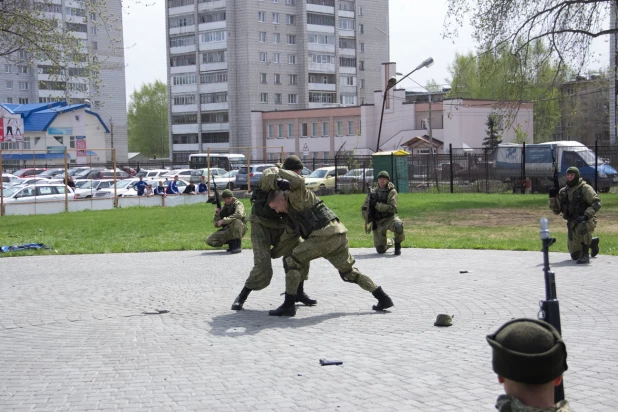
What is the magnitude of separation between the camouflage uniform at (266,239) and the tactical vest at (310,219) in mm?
288

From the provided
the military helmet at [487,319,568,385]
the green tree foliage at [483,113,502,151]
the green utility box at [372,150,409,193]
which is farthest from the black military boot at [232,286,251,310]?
the green tree foliage at [483,113,502,151]

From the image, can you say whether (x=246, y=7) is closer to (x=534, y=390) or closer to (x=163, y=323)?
(x=163, y=323)

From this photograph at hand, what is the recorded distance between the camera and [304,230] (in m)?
8.73

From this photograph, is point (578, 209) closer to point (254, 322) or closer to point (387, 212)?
point (387, 212)

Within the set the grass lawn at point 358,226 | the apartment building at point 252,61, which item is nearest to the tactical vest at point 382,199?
the grass lawn at point 358,226

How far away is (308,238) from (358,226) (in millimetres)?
13629

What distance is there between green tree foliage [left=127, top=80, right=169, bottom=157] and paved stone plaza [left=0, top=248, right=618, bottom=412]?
11453cm

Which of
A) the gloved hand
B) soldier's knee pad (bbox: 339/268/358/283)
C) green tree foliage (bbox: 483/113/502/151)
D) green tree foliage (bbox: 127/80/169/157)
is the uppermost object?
green tree foliage (bbox: 127/80/169/157)

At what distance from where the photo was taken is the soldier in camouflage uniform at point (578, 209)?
42.6 feet

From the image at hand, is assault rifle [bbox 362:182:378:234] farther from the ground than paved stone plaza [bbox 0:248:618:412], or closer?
farther from the ground

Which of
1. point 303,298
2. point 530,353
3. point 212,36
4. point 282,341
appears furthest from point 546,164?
point 212,36

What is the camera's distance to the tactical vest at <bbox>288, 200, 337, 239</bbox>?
869 cm

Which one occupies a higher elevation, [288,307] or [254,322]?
[288,307]

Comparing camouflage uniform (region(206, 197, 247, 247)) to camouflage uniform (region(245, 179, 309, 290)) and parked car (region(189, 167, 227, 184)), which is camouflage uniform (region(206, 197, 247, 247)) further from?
parked car (region(189, 167, 227, 184))
